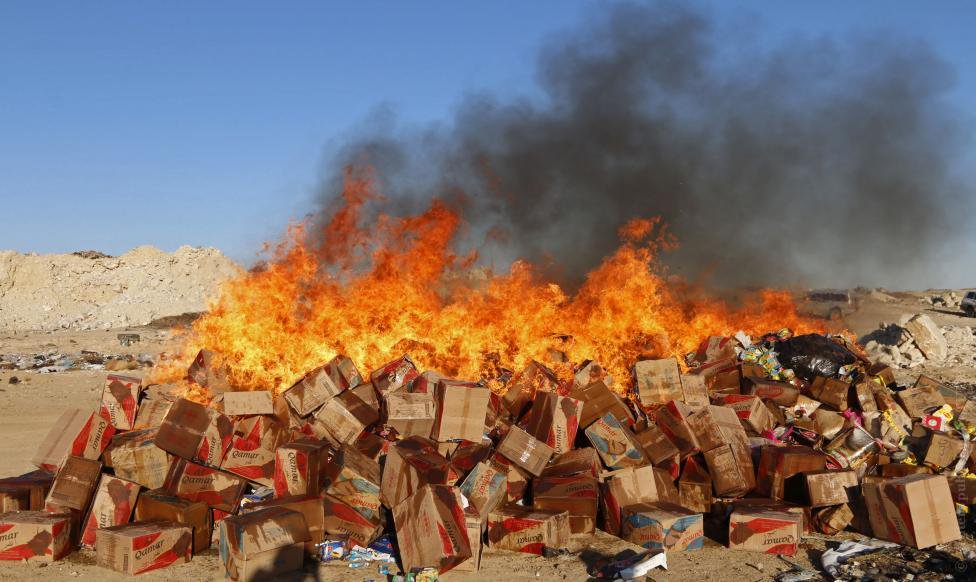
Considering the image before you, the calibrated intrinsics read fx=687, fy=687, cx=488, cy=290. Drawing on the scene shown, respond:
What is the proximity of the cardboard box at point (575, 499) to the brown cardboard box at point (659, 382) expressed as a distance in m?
1.65

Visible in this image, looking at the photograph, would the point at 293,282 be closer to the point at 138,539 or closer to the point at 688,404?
the point at 138,539

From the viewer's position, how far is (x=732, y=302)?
14625 mm

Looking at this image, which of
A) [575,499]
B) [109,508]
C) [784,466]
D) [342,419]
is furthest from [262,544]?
[784,466]

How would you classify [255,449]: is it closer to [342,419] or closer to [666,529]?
[342,419]

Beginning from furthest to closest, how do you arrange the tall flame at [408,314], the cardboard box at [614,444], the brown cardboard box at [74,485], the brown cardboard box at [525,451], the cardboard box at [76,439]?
the tall flame at [408,314] → the cardboard box at [614,444] → the brown cardboard box at [525,451] → the cardboard box at [76,439] → the brown cardboard box at [74,485]

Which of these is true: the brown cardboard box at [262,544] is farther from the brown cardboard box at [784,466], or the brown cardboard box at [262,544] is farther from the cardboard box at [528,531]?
the brown cardboard box at [784,466]

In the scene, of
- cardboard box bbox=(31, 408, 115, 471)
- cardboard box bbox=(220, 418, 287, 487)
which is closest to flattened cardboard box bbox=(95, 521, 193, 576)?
cardboard box bbox=(220, 418, 287, 487)

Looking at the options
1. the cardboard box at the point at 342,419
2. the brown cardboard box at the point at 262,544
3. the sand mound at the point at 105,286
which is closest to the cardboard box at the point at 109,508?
the brown cardboard box at the point at 262,544

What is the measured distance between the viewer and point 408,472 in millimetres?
5945

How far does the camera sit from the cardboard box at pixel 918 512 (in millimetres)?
5672

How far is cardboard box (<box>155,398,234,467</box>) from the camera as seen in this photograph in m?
6.10

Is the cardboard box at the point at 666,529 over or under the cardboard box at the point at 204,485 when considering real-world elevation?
under

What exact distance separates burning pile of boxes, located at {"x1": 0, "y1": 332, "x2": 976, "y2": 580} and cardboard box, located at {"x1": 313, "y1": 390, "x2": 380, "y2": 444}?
0.05 feet

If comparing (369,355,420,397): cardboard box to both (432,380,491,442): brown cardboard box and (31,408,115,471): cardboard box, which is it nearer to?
(432,380,491,442): brown cardboard box
